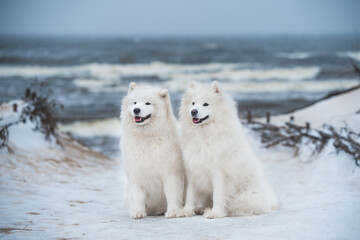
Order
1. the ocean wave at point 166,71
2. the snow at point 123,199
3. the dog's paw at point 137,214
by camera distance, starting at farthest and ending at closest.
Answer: the ocean wave at point 166,71 < the dog's paw at point 137,214 < the snow at point 123,199

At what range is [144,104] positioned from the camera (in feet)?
15.8

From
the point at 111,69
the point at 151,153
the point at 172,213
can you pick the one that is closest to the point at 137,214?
the point at 172,213

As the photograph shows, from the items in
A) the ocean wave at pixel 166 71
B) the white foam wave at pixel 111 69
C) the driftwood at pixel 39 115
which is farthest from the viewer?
the white foam wave at pixel 111 69

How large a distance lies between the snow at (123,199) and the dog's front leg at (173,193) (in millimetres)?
197

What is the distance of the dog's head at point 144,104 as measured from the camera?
475cm

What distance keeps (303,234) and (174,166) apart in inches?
71.8

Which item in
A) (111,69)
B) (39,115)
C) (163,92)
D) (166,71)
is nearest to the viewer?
(163,92)

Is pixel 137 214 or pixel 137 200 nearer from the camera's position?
pixel 137 214

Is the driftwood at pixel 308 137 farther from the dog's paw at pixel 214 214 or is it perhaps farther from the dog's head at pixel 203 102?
the dog's head at pixel 203 102

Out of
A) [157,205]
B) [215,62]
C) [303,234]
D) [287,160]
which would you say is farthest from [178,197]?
[215,62]

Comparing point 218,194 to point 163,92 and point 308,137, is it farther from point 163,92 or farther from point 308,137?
point 308,137

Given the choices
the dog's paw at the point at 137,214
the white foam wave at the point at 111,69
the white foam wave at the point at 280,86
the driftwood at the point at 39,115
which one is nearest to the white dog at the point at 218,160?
the dog's paw at the point at 137,214

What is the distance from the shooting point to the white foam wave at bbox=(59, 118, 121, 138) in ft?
40.6

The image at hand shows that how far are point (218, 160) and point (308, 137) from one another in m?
3.55
